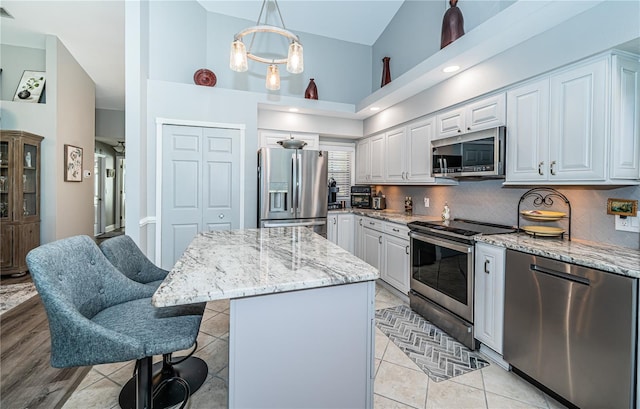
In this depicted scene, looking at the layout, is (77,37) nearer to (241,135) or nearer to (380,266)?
(241,135)

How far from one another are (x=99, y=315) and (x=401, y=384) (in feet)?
6.14

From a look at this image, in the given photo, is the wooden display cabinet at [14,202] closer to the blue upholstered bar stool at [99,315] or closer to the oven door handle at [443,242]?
the blue upholstered bar stool at [99,315]

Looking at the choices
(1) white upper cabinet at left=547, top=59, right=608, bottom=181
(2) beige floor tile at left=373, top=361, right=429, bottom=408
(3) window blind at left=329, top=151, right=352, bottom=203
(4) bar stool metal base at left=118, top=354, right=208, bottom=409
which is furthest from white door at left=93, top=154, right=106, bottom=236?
(1) white upper cabinet at left=547, top=59, right=608, bottom=181

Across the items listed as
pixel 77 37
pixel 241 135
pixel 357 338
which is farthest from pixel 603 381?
pixel 77 37

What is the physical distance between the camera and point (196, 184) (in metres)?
3.57

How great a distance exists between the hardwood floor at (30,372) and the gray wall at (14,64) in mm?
3671

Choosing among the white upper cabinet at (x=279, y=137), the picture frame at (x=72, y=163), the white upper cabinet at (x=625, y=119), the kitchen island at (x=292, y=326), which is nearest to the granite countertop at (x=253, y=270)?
the kitchen island at (x=292, y=326)

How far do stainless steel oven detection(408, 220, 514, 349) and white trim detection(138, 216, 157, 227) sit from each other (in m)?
2.90

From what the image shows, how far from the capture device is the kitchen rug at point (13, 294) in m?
3.09

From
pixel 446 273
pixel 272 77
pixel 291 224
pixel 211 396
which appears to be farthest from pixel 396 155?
pixel 211 396

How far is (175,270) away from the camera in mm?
1331

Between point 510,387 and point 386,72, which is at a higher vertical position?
point 386,72

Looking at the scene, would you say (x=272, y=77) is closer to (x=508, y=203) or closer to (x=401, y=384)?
(x=508, y=203)

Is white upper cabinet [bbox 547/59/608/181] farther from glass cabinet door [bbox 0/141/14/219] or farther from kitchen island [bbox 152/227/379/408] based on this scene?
glass cabinet door [bbox 0/141/14/219]
